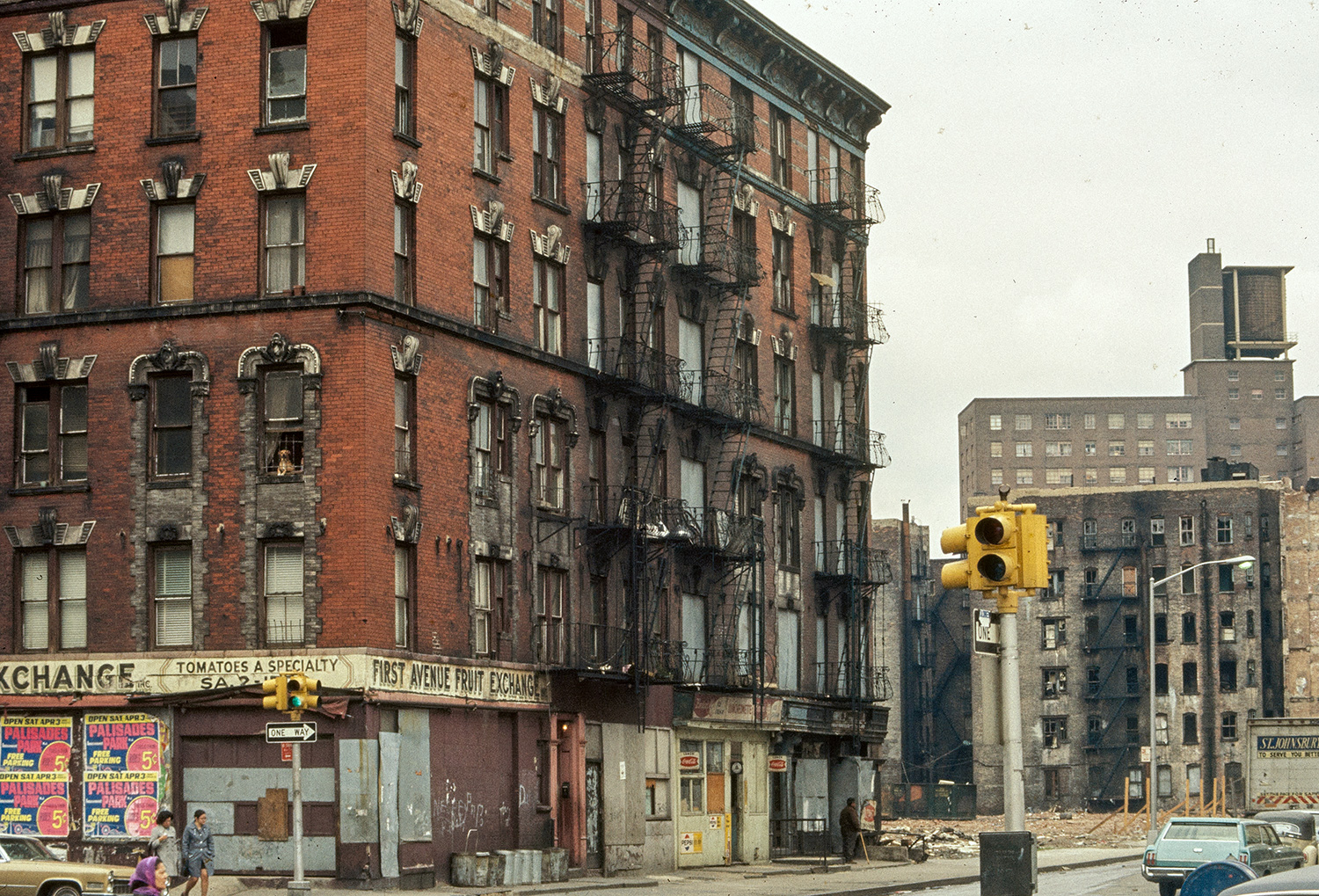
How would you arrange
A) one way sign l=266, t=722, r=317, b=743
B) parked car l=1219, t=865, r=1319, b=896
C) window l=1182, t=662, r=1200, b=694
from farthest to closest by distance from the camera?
window l=1182, t=662, r=1200, b=694, one way sign l=266, t=722, r=317, b=743, parked car l=1219, t=865, r=1319, b=896

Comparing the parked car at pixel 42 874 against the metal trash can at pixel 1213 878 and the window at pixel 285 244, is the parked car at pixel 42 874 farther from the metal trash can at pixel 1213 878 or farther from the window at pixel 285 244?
the metal trash can at pixel 1213 878

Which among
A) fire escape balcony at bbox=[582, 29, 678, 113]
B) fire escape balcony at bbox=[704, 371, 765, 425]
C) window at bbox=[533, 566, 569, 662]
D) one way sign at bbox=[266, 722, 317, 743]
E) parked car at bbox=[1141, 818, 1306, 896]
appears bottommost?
parked car at bbox=[1141, 818, 1306, 896]

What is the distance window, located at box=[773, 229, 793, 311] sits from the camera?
192 feet

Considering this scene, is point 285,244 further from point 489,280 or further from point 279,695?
point 279,695

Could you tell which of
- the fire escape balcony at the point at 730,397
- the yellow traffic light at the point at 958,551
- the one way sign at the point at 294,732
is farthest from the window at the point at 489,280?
the yellow traffic light at the point at 958,551

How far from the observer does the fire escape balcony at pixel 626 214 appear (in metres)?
47.1

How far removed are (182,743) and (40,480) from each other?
672cm

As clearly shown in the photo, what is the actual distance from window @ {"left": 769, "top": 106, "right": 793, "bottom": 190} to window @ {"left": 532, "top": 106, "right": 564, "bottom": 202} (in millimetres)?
13684

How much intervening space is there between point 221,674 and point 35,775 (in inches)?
191

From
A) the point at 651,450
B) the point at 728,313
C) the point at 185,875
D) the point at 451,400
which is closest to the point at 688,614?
the point at 651,450

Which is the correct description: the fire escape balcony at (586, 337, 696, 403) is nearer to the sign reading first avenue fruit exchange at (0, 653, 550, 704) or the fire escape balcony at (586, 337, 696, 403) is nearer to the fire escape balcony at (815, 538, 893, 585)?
the sign reading first avenue fruit exchange at (0, 653, 550, 704)

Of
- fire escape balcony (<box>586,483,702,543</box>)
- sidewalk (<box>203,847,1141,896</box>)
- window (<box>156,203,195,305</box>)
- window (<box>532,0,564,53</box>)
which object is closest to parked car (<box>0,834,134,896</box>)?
sidewalk (<box>203,847,1141,896</box>)

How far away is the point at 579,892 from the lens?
37.3 meters

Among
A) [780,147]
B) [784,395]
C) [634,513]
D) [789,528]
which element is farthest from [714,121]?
[634,513]
